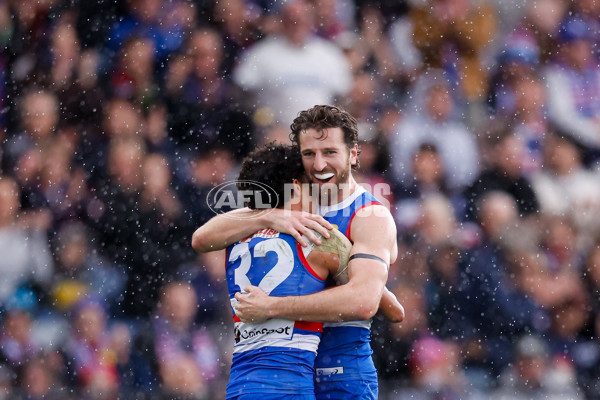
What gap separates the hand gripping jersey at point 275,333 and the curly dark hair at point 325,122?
0.60 metres

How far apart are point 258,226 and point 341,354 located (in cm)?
71

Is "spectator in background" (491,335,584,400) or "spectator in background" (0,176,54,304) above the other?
"spectator in background" (0,176,54,304)

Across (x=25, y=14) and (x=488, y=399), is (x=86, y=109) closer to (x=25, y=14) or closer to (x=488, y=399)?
(x=25, y=14)

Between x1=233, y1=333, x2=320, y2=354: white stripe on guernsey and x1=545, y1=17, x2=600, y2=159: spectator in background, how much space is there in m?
4.00

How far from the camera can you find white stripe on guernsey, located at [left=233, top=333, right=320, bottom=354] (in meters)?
3.10

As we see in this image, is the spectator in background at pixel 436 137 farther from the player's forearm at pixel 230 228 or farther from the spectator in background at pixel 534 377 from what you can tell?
the player's forearm at pixel 230 228

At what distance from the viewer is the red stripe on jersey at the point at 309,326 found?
314 centimetres

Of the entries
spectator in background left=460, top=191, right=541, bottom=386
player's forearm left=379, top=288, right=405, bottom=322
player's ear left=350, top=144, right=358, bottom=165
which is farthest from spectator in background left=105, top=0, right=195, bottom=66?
player's forearm left=379, top=288, right=405, bottom=322

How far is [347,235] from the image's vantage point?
333 cm

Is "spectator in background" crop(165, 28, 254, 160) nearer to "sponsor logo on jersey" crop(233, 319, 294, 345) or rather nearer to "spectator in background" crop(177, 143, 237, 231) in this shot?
"spectator in background" crop(177, 143, 237, 231)

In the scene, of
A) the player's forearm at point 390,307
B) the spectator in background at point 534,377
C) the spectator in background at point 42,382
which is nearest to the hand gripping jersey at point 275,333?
the player's forearm at point 390,307

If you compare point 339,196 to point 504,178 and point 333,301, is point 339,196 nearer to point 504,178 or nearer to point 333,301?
point 333,301

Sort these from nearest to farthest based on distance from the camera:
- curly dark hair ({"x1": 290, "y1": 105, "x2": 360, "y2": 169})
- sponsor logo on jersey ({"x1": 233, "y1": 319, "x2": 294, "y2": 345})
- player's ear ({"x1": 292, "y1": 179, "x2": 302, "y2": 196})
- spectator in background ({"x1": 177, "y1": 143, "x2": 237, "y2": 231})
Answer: sponsor logo on jersey ({"x1": 233, "y1": 319, "x2": 294, "y2": 345})
player's ear ({"x1": 292, "y1": 179, "x2": 302, "y2": 196})
curly dark hair ({"x1": 290, "y1": 105, "x2": 360, "y2": 169})
spectator in background ({"x1": 177, "y1": 143, "x2": 237, "y2": 231})

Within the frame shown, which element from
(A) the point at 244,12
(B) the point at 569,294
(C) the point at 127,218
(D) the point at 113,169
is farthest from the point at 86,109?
(B) the point at 569,294
